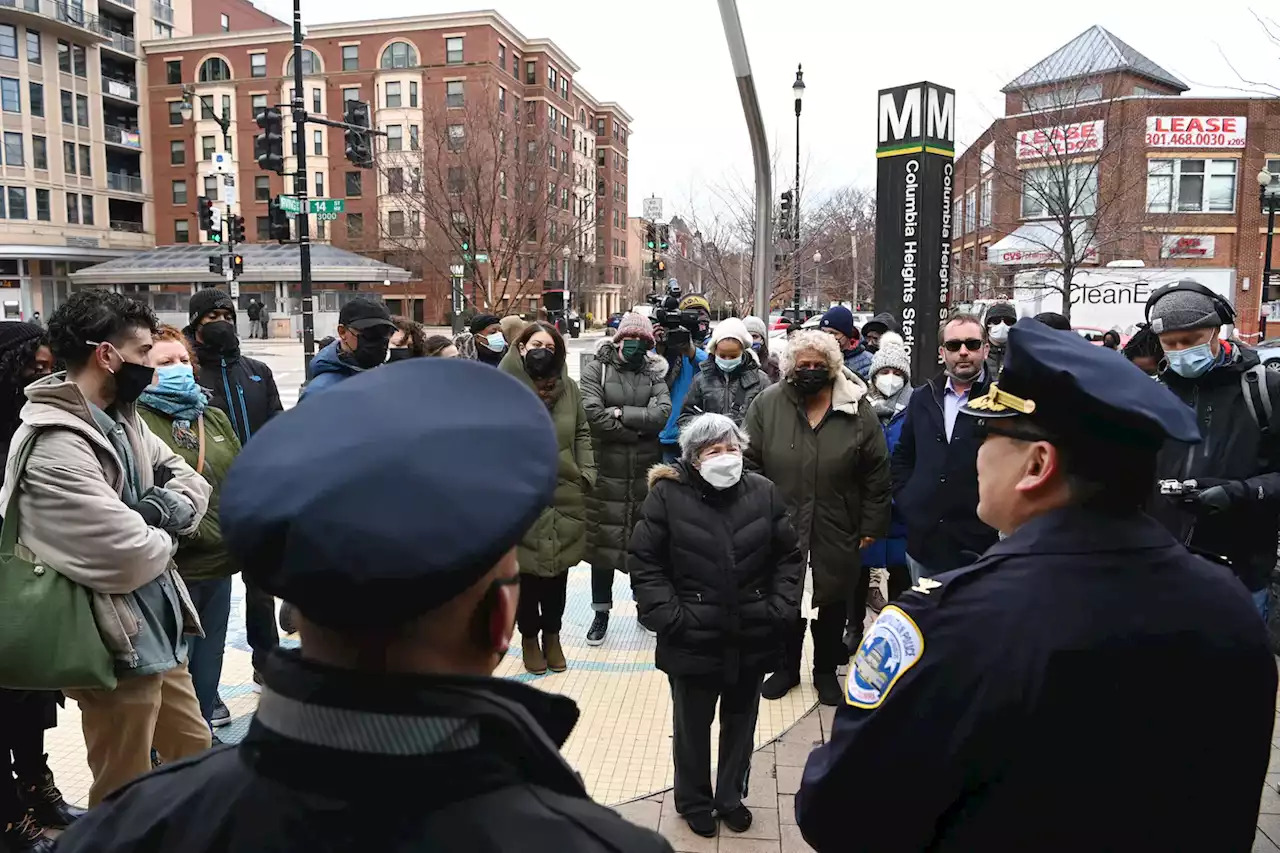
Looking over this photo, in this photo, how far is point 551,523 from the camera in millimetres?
5719

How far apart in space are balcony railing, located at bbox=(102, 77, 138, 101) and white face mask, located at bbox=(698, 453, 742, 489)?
2894 inches

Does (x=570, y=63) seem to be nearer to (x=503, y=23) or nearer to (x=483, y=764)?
(x=503, y=23)

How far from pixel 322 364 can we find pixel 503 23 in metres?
62.7

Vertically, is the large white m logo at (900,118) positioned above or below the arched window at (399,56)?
below

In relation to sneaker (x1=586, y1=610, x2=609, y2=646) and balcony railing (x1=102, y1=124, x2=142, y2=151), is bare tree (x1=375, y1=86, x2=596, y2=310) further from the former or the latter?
balcony railing (x1=102, y1=124, x2=142, y2=151)

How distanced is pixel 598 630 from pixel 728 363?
212cm

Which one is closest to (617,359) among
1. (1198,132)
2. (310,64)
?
(1198,132)

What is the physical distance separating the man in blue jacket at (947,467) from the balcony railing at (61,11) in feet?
226

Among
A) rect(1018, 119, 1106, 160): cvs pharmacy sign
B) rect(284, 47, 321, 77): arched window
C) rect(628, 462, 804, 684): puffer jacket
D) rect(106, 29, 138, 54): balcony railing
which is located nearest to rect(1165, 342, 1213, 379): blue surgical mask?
rect(628, 462, 804, 684): puffer jacket

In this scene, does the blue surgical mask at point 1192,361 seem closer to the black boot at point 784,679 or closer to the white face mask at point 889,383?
the black boot at point 784,679

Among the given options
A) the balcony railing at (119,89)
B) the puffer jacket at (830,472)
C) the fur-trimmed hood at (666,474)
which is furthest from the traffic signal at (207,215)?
the balcony railing at (119,89)

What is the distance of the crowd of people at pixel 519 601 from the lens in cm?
107

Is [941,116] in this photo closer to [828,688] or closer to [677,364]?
[677,364]

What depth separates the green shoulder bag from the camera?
2.99 meters
